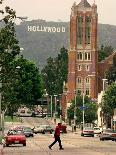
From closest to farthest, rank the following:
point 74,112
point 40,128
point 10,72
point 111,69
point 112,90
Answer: point 10,72 → point 40,128 → point 112,90 → point 74,112 → point 111,69

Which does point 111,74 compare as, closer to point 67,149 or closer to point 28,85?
point 28,85

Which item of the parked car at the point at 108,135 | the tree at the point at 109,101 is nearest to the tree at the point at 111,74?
the tree at the point at 109,101

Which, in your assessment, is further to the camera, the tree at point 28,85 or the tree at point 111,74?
the tree at point 111,74

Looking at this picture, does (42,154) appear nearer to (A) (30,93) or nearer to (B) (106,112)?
(B) (106,112)

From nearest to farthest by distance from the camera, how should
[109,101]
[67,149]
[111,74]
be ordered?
[67,149] → [109,101] → [111,74]

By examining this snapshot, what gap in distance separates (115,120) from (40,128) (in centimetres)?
1487

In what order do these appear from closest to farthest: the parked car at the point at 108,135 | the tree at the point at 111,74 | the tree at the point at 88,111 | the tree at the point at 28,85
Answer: the parked car at the point at 108,135, the tree at the point at 28,85, the tree at the point at 88,111, the tree at the point at 111,74

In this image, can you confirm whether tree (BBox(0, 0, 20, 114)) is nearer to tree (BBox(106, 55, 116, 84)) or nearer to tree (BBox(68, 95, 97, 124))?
tree (BBox(68, 95, 97, 124))

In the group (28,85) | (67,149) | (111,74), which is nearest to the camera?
(67,149)

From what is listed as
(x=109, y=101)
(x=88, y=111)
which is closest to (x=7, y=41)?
(x=109, y=101)

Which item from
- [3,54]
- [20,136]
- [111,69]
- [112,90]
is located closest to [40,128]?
[112,90]

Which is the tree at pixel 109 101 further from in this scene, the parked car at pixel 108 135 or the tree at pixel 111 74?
the tree at pixel 111 74

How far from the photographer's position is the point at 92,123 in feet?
497

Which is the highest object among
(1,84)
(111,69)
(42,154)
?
(111,69)
